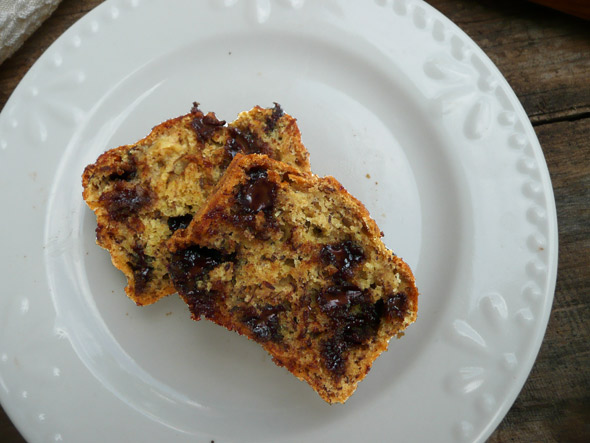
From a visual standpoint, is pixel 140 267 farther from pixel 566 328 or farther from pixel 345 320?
pixel 566 328

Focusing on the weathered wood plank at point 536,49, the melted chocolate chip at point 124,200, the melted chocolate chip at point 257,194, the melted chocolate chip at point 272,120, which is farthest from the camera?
the weathered wood plank at point 536,49

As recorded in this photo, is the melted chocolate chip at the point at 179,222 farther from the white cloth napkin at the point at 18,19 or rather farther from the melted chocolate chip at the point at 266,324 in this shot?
the white cloth napkin at the point at 18,19

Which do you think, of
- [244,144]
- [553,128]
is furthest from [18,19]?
[553,128]

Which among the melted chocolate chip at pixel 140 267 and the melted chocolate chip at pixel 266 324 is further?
the melted chocolate chip at pixel 140 267

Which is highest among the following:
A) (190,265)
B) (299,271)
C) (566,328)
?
(190,265)

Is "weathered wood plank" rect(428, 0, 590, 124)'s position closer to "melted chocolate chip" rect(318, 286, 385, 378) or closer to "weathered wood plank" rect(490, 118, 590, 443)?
"weathered wood plank" rect(490, 118, 590, 443)

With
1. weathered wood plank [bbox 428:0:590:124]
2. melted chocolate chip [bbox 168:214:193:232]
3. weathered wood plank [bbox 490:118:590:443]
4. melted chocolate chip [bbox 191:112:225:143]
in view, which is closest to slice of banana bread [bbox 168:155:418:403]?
melted chocolate chip [bbox 168:214:193:232]

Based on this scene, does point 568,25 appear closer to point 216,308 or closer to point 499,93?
point 499,93

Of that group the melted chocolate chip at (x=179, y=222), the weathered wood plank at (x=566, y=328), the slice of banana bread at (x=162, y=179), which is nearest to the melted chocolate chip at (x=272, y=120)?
the slice of banana bread at (x=162, y=179)
